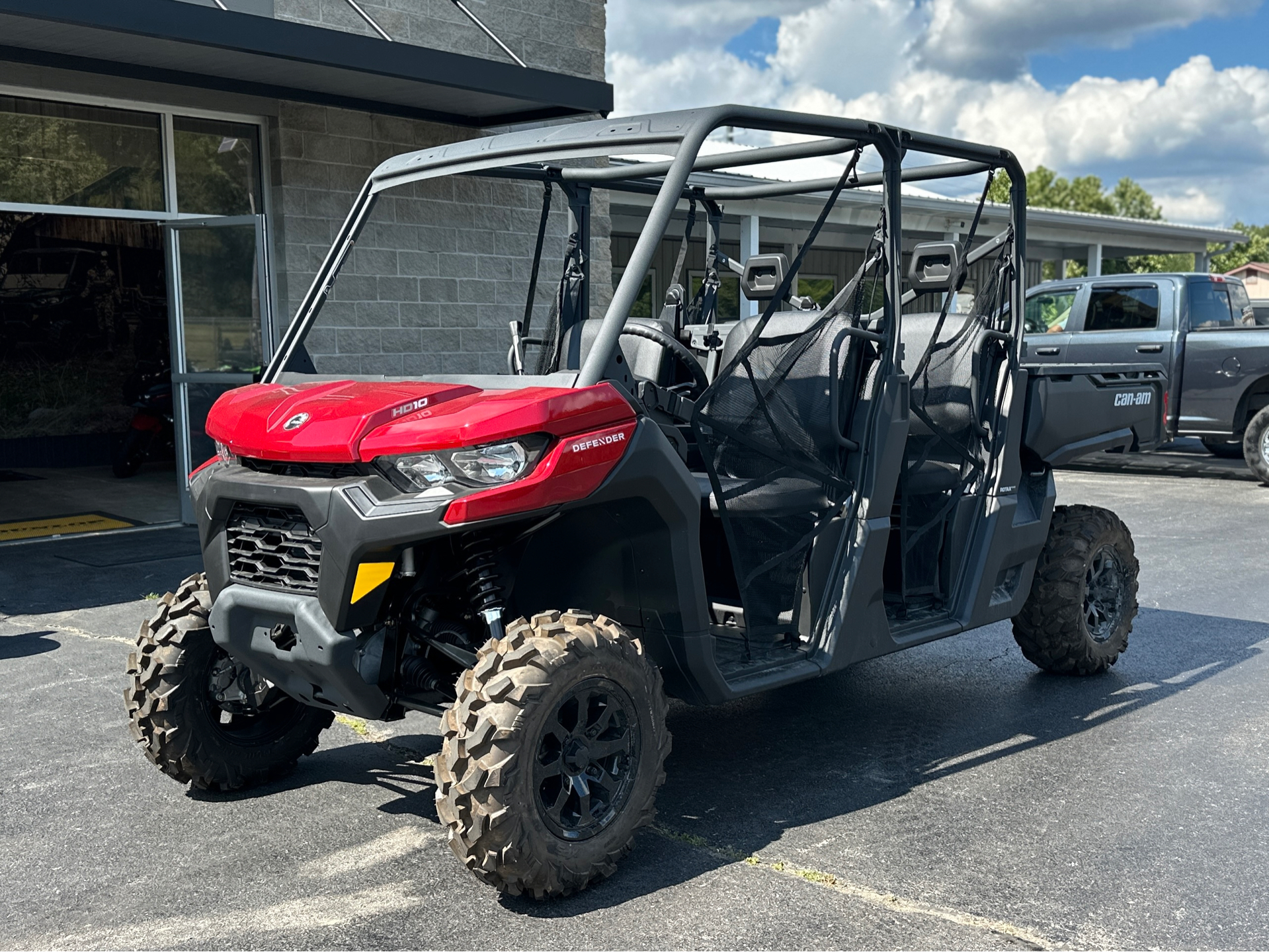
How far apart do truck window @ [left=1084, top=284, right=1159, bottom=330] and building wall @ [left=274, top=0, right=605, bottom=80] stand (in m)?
5.78

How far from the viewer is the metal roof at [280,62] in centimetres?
870

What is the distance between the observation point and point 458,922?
3.63 metres

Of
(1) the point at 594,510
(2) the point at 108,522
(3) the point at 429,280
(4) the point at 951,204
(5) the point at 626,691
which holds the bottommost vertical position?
(2) the point at 108,522

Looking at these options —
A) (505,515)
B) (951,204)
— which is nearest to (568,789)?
(505,515)

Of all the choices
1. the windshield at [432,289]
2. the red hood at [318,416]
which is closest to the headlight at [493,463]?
the red hood at [318,416]

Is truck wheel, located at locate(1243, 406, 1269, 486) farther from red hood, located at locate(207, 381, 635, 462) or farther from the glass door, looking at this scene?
red hood, located at locate(207, 381, 635, 462)

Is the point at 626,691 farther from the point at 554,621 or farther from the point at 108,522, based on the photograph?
the point at 108,522

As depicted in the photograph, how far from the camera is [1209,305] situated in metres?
14.1

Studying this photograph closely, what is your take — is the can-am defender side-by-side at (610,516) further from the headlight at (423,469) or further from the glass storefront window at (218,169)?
the glass storefront window at (218,169)

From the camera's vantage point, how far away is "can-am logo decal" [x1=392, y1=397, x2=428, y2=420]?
12.4ft

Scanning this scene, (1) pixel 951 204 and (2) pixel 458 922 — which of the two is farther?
(1) pixel 951 204

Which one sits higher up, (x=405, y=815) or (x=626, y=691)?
(x=626, y=691)

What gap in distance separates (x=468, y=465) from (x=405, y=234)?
8279mm

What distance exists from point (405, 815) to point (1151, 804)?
2483 mm
